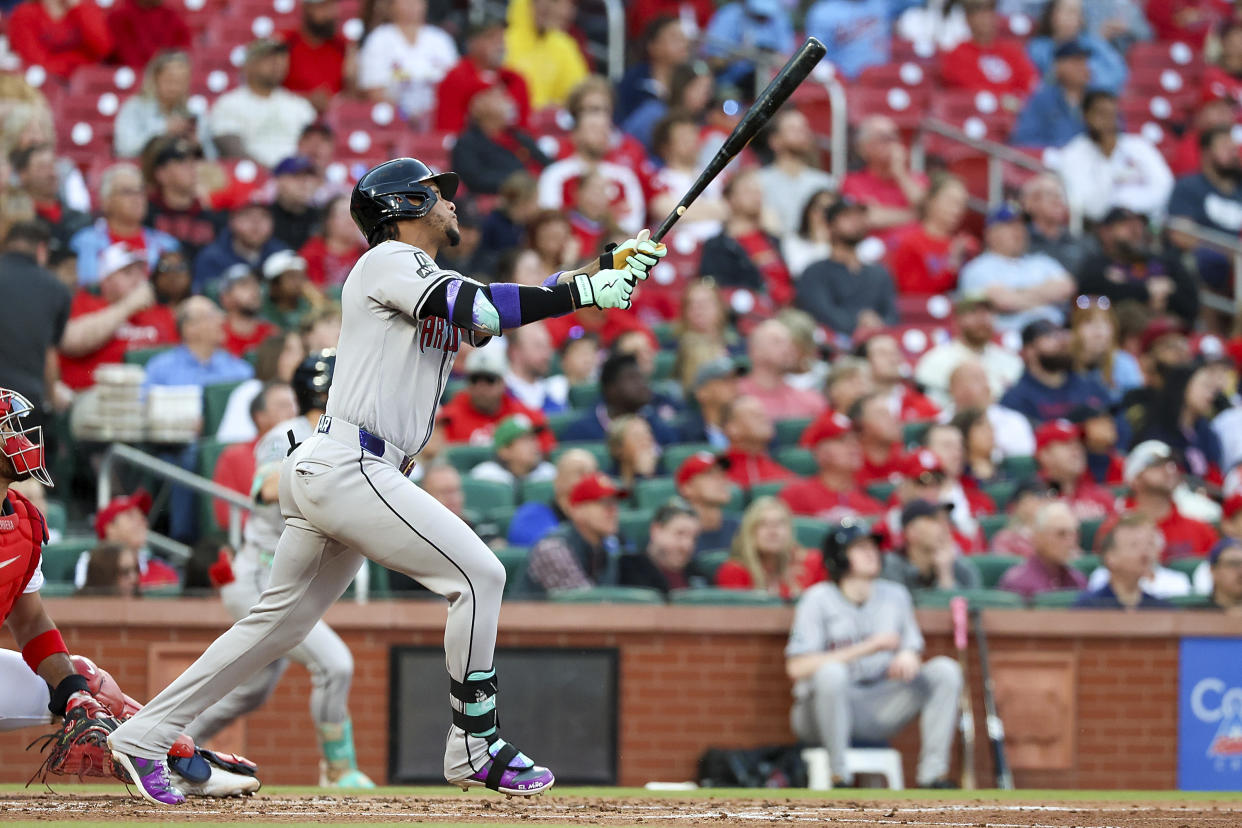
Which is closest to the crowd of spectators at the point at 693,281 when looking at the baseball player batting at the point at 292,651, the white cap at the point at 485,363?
the white cap at the point at 485,363

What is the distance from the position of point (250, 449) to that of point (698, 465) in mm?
2179

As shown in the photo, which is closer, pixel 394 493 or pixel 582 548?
pixel 394 493

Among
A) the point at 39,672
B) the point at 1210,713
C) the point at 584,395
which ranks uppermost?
the point at 584,395

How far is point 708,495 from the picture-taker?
9.41 m

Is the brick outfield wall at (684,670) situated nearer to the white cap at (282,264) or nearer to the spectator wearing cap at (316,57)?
the white cap at (282,264)

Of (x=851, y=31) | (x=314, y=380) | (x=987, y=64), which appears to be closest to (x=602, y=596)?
(x=314, y=380)

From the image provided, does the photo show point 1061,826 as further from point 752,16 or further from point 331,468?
point 752,16

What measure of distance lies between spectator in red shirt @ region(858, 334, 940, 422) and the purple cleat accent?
6221mm

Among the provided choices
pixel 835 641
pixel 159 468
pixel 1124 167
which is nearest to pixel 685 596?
pixel 835 641

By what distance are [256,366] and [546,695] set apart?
2.47 m

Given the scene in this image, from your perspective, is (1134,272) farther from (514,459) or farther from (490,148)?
(514,459)

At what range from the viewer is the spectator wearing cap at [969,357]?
38.0 feet

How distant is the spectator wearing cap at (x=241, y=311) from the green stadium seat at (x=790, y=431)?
2882 millimetres

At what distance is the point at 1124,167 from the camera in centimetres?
1398
